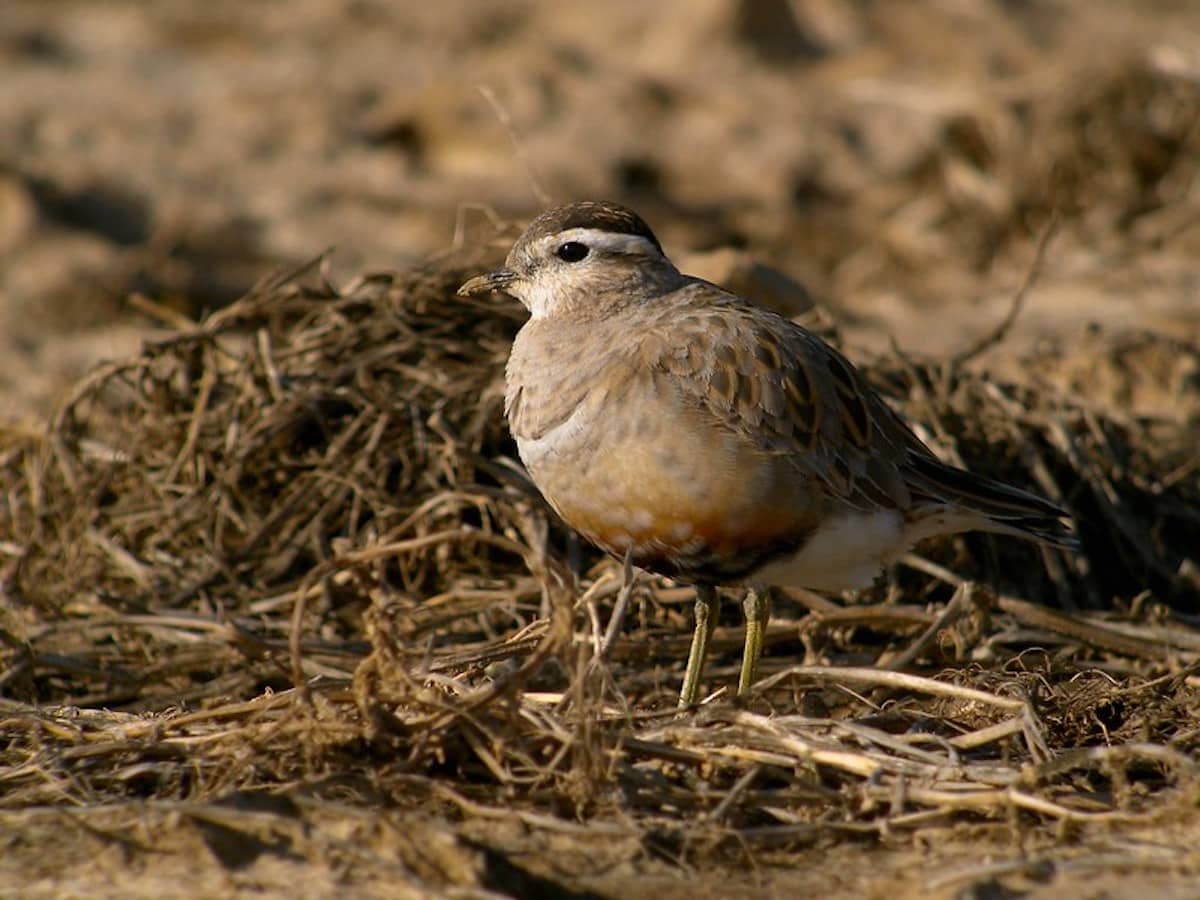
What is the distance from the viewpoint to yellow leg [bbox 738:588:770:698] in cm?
501

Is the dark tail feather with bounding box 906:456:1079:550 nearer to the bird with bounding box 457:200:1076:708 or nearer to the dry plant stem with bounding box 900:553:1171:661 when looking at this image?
the bird with bounding box 457:200:1076:708

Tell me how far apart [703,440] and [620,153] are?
21.8 ft

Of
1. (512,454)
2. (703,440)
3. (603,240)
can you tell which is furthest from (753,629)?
(512,454)

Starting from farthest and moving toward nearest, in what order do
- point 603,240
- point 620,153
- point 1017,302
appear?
point 620,153
point 1017,302
point 603,240

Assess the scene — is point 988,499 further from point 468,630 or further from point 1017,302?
point 468,630

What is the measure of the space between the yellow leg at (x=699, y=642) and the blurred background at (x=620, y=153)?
3512 millimetres

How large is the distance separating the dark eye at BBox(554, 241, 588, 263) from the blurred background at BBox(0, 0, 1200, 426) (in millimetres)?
3395

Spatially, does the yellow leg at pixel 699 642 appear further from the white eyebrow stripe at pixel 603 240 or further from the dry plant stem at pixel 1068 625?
the white eyebrow stripe at pixel 603 240

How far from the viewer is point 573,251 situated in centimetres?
537

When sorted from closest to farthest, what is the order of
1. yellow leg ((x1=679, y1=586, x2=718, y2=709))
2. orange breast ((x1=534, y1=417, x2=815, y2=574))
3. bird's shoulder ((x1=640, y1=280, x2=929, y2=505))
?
1. orange breast ((x1=534, y1=417, x2=815, y2=574))
2. bird's shoulder ((x1=640, y1=280, x2=929, y2=505))
3. yellow leg ((x1=679, y1=586, x2=718, y2=709))

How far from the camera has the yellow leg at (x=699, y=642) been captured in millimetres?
4988

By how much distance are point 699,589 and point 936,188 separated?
6.65m

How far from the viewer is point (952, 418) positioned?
6.49 metres

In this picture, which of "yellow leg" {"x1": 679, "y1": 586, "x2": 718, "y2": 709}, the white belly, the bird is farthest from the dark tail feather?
"yellow leg" {"x1": 679, "y1": 586, "x2": 718, "y2": 709}
